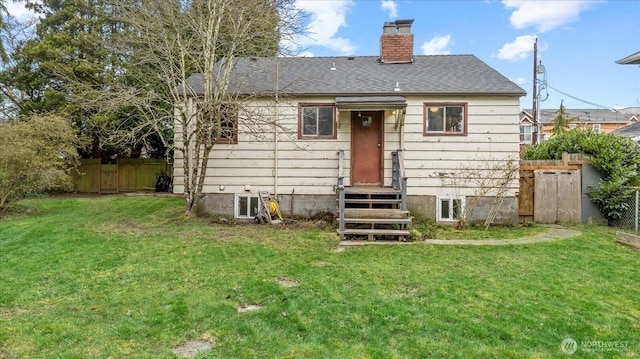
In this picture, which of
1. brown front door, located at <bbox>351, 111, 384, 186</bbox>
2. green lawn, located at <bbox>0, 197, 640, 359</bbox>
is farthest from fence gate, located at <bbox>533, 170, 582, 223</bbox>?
brown front door, located at <bbox>351, 111, 384, 186</bbox>

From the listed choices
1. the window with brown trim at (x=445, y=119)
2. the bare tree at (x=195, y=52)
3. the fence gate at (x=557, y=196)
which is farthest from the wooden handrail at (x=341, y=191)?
the fence gate at (x=557, y=196)

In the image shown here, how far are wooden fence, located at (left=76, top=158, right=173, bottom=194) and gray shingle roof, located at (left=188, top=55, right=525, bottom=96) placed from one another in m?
10.2

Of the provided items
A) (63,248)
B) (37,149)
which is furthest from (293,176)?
(37,149)

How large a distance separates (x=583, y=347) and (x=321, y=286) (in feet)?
9.11

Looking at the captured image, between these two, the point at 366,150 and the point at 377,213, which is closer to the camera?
the point at 377,213

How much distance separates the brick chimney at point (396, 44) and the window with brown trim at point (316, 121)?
3.11 meters

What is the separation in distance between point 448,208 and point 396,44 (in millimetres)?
5610

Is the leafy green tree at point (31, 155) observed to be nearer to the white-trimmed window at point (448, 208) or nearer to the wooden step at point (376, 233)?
the wooden step at point (376, 233)

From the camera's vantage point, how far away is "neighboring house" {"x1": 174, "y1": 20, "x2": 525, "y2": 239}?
9516 millimetres

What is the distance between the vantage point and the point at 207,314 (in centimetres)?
377

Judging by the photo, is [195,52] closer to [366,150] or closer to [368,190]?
[366,150]

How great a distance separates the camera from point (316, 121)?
9.94 meters

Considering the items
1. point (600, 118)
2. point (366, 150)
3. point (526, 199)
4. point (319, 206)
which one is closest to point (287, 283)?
point (319, 206)

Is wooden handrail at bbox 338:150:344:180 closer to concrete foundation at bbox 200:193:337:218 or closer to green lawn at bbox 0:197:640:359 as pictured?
concrete foundation at bbox 200:193:337:218
